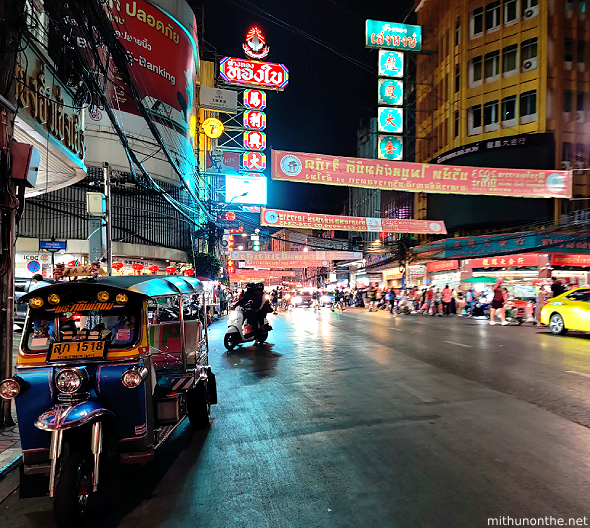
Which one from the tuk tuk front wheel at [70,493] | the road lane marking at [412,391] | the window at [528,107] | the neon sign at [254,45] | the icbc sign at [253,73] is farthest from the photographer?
the neon sign at [254,45]

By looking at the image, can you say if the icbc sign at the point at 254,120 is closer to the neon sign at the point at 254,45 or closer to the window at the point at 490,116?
the neon sign at the point at 254,45

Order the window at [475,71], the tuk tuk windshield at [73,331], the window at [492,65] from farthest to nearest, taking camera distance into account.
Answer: the window at [475,71] < the window at [492,65] < the tuk tuk windshield at [73,331]

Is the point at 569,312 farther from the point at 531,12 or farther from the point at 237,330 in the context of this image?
the point at 531,12

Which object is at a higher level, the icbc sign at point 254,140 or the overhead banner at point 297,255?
the icbc sign at point 254,140

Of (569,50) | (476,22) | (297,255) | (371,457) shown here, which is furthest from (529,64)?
(371,457)

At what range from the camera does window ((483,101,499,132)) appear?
3256 cm

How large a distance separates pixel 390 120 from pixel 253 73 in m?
16.1

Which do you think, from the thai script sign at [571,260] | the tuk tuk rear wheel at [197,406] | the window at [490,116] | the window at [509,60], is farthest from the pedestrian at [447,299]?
the tuk tuk rear wheel at [197,406]

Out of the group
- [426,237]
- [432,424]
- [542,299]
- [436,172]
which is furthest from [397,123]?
[432,424]

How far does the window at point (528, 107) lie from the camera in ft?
101

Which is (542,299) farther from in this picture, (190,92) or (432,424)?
(190,92)

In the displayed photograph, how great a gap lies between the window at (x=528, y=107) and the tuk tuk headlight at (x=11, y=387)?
35.4 metres

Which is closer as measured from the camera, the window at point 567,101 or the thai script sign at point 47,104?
the thai script sign at point 47,104

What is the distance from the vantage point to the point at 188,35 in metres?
30.9
